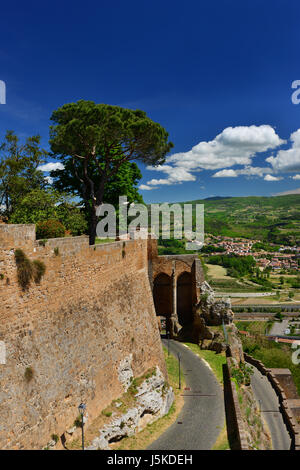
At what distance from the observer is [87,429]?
32.4 feet

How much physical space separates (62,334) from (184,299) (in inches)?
644

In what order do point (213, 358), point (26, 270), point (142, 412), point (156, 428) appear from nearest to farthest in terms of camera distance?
1. point (26, 270)
2. point (142, 412)
3. point (156, 428)
4. point (213, 358)

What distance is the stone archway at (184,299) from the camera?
24531 mm

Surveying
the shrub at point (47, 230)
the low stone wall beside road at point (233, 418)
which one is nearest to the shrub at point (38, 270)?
the shrub at point (47, 230)

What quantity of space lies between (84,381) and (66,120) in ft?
44.8

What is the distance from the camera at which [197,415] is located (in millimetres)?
14188

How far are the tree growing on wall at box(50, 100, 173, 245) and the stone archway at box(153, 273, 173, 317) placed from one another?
27.3ft

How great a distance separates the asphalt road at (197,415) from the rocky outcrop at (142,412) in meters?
0.80

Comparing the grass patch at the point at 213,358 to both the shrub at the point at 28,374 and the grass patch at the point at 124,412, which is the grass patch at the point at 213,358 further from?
the shrub at the point at 28,374

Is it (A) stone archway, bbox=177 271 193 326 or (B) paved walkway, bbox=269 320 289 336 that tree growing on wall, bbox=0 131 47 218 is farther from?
(B) paved walkway, bbox=269 320 289 336

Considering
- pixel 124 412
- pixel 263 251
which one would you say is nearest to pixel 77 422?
pixel 124 412

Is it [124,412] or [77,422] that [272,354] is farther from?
[77,422]

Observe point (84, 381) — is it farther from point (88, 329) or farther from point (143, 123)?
point (143, 123)
